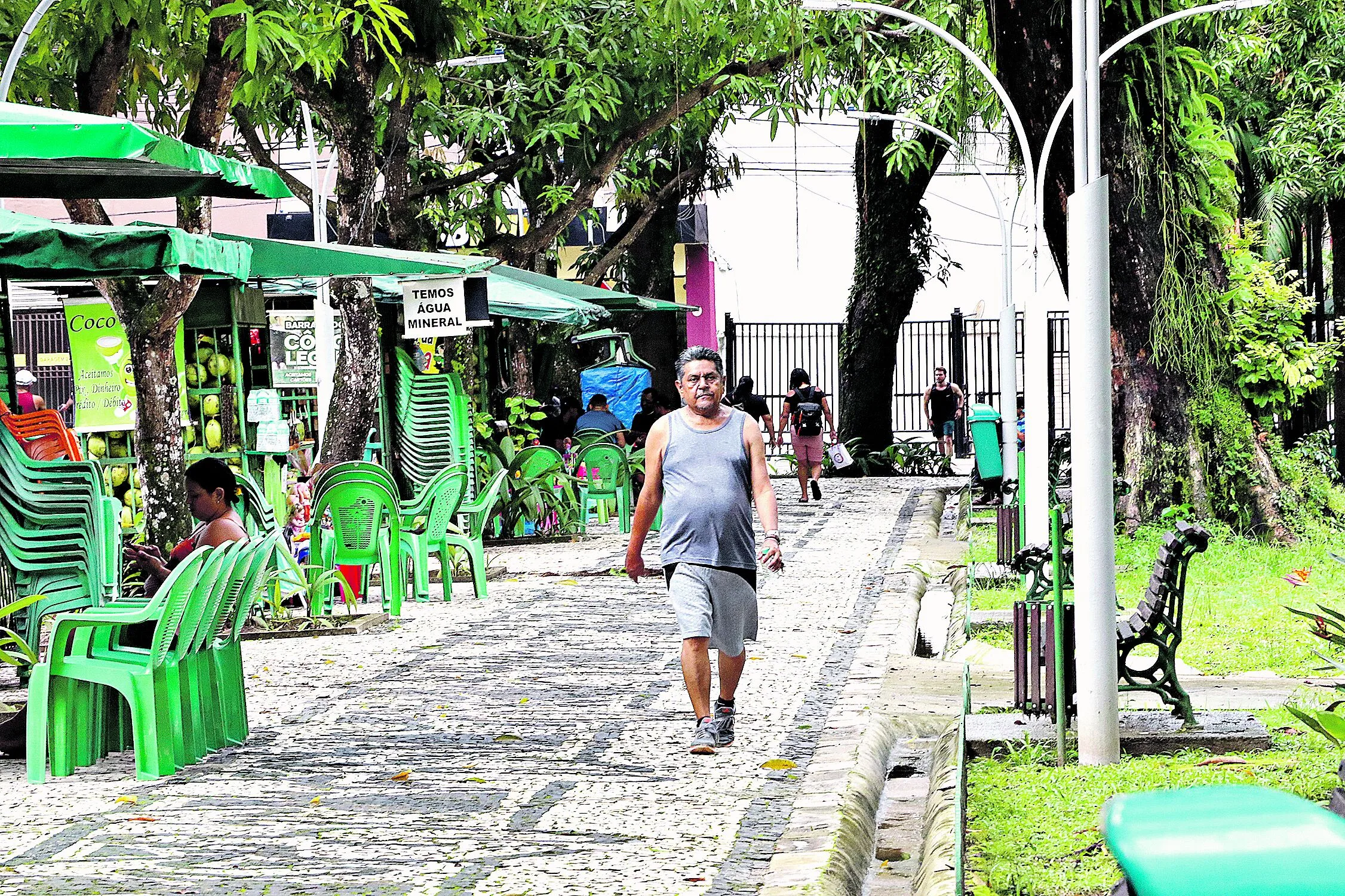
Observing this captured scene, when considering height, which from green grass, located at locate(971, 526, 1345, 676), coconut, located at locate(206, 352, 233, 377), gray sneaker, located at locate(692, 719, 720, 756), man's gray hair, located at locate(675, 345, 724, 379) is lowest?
green grass, located at locate(971, 526, 1345, 676)

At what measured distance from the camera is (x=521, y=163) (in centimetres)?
2016

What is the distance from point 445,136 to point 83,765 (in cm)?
1587

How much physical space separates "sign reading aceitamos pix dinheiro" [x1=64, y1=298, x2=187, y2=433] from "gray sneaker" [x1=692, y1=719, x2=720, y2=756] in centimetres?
751

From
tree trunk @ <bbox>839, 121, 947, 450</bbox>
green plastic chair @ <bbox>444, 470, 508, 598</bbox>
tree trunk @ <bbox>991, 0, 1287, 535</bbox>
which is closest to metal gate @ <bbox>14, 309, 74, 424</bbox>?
tree trunk @ <bbox>839, 121, 947, 450</bbox>

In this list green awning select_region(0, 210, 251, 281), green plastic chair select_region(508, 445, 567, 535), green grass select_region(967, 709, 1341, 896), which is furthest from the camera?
green plastic chair select_region(508, 445, 567, 535)

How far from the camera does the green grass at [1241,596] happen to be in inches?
352

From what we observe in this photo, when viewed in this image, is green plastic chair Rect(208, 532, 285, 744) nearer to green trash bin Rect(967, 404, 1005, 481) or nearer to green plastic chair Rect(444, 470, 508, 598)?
green plastic chair Rect(444, 470, 508, 598)

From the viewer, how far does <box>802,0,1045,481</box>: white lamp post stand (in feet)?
40.8

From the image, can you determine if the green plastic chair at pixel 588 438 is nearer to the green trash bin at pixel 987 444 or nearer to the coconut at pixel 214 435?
the green trash bin at pixel 987 444

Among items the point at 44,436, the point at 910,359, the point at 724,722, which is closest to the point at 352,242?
the point at 44,436

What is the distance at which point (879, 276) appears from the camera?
27750 mm

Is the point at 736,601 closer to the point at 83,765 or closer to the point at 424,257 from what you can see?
the point at 83,765

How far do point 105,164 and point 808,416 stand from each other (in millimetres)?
15367

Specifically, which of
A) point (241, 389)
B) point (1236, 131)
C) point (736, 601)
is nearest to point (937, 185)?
point (1236, 131)
